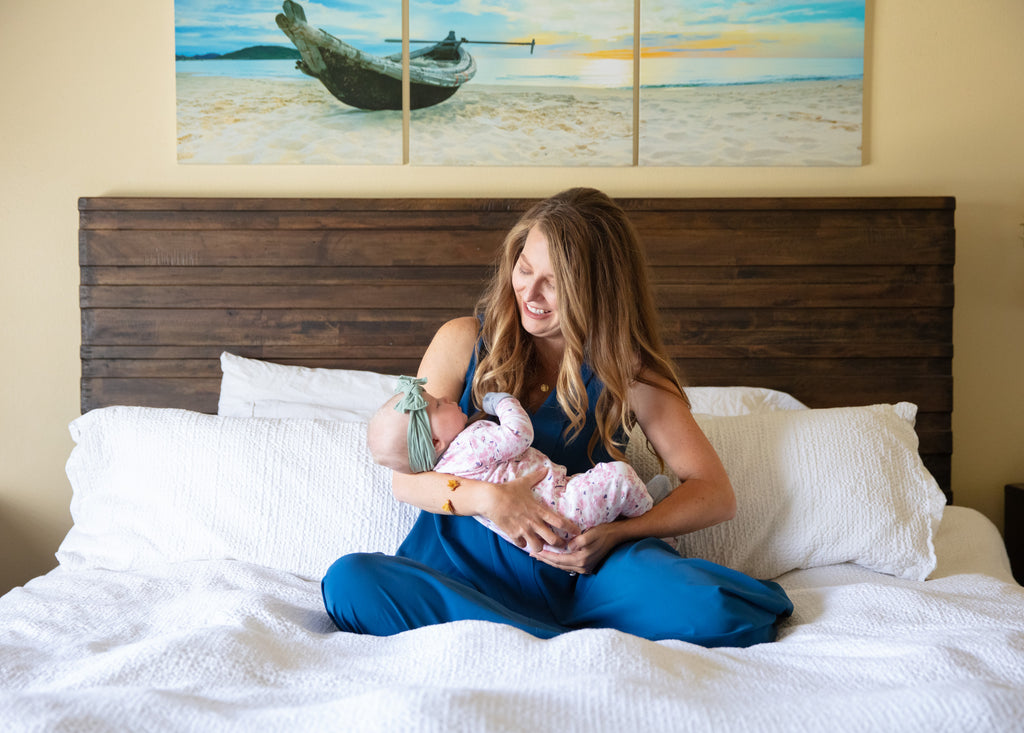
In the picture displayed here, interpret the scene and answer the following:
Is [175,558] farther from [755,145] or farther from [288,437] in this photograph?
[755,145]

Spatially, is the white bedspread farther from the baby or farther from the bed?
the baby

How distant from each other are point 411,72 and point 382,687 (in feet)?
5.93

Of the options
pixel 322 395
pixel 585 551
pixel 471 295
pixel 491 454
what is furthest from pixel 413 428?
pixel 471 295

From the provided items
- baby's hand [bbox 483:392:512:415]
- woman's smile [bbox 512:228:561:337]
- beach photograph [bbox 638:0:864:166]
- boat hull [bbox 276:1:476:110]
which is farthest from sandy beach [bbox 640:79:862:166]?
baby's hand [bbox 483:392:512:415]

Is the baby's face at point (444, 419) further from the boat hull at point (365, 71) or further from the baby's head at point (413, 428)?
the boat hull at point (365, 71)

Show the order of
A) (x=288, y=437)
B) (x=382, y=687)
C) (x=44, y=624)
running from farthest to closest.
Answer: (x=288, y=437) → (x=44, y=624) → (x=382, y=687)

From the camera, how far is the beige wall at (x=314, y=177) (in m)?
2.37

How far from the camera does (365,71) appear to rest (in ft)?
7.82

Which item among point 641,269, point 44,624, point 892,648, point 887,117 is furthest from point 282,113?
point 892,648

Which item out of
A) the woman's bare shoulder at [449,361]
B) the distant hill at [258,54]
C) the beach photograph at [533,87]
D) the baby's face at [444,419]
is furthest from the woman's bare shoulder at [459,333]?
the distant hill at [258,54]

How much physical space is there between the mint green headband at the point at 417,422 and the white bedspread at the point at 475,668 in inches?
12.7

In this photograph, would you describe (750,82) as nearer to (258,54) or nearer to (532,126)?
(532,126)

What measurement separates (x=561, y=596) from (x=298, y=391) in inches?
37.5

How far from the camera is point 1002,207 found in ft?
8.09
